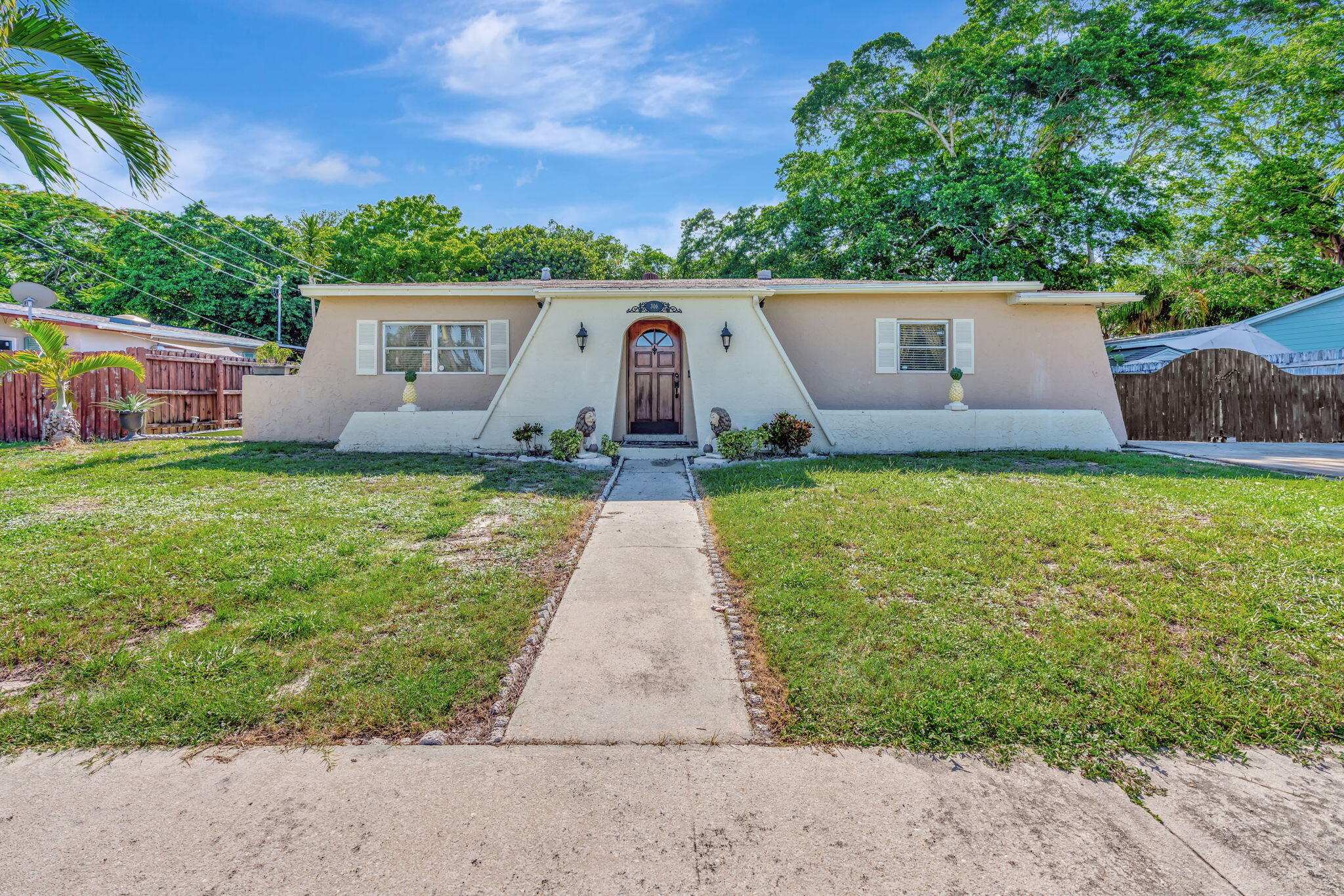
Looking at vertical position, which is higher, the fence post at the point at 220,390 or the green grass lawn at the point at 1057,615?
the fence post at the point at 220,390

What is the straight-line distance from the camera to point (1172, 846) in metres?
1.88

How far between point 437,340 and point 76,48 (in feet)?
23.0

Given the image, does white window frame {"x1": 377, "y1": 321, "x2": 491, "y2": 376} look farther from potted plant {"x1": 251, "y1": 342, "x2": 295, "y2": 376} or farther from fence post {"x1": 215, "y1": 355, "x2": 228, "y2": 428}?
fence post {"x1": 215, "y1": 355, "x2": 228, "y2": 428}

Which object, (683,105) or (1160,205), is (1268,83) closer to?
(1160,205)

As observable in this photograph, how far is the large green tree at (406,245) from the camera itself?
2561 centimetres

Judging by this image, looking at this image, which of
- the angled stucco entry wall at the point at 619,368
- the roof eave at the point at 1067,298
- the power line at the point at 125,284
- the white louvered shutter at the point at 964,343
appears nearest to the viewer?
the angled stucco entry wall at the point at 619,368

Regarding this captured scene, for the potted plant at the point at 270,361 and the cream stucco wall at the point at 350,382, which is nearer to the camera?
the cream stucco wall at the point at 350,382

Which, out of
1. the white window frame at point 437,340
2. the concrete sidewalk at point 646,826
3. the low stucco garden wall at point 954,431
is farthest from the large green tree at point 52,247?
the concrete sidewalk at point 646,826

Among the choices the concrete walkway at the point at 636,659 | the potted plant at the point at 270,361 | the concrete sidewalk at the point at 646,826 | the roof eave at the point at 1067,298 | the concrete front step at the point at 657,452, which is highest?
the roof eave at the point at 1067,298

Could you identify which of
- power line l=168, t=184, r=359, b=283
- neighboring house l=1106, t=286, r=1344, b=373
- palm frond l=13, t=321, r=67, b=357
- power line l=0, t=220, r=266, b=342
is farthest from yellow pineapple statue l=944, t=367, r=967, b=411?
power line l=0, t=220, r=266, b=342

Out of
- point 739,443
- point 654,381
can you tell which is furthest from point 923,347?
point 654,381

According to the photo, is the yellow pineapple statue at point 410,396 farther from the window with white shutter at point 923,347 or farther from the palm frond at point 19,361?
the window with white shutter at point 923,347

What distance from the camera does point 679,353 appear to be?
1123 cm

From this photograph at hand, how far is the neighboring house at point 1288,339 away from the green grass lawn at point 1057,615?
29.6 ft
